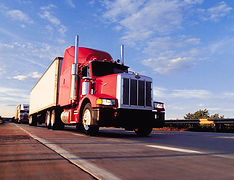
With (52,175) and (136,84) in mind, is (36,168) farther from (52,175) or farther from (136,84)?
(136,84)

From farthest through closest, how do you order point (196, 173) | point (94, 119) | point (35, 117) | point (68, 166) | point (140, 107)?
point (35, 117), point (140, 107), point (94, 119), point (68, 166), point (196, 173)

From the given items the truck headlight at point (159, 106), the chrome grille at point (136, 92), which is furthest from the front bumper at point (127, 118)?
the chrome grille at point (136, 92)

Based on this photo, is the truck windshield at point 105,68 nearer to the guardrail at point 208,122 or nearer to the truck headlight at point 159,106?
the truck headlight at point 159,106

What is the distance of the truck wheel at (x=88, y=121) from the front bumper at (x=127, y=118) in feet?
1.66

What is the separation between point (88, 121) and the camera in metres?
8.80

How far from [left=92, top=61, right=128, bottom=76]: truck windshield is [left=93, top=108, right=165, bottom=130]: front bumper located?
7.05 feet

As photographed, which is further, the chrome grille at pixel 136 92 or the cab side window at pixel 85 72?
the cab side window at pixel 85 72

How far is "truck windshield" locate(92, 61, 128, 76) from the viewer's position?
9953 millimetres

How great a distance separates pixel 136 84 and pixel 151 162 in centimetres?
580

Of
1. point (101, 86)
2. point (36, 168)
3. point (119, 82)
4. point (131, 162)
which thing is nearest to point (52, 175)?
point (36, 168)

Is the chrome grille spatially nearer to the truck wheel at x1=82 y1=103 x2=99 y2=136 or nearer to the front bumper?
the front bumper

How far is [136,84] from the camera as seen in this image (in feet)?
29.5

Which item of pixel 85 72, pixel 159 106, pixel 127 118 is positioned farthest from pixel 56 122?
pixel 159 106

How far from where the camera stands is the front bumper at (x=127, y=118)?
815cm
